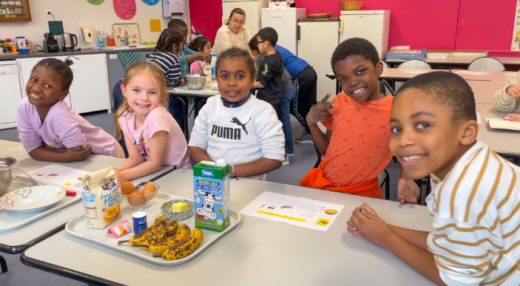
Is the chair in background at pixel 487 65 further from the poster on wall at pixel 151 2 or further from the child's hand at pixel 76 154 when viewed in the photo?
the poster on wall at pixel 151 2

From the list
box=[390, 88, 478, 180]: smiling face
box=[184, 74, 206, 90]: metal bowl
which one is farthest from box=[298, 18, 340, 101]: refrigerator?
box=[390, 88, 478, 180]: smiling face

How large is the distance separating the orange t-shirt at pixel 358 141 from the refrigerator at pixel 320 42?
179 inches

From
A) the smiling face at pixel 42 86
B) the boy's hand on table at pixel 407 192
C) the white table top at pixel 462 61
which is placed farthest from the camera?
the white table top at pixel 462 61

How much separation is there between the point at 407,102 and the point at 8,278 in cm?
225

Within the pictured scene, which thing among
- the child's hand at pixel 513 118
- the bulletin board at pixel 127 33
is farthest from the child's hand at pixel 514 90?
the bulletin board at pixel 127 33

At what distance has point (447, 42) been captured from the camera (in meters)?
6.03

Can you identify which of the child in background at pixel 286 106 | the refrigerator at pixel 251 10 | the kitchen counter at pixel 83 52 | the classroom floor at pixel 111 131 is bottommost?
the classroom floor at pixel 111 131

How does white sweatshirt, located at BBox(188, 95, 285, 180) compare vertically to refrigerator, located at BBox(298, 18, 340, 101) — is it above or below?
below

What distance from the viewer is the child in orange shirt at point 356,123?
5.34 ft

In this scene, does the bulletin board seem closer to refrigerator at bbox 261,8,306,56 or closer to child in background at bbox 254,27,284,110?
refrigerator at bbox 261,8,306,56

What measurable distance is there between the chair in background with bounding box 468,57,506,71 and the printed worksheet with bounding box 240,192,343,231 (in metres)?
4.28

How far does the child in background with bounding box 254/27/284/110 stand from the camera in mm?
3736

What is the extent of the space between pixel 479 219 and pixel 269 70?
3.10m

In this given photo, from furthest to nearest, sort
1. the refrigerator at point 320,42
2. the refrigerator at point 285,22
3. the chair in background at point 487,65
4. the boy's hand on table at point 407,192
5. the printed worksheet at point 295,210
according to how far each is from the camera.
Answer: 1. the refrigerator at point 285,22
2. the refrigerator at point 320,42
3. the chair in background at point 487,65
4. the boy's hand on table at point 407,192
5. the printed worksheet at point 295,210
